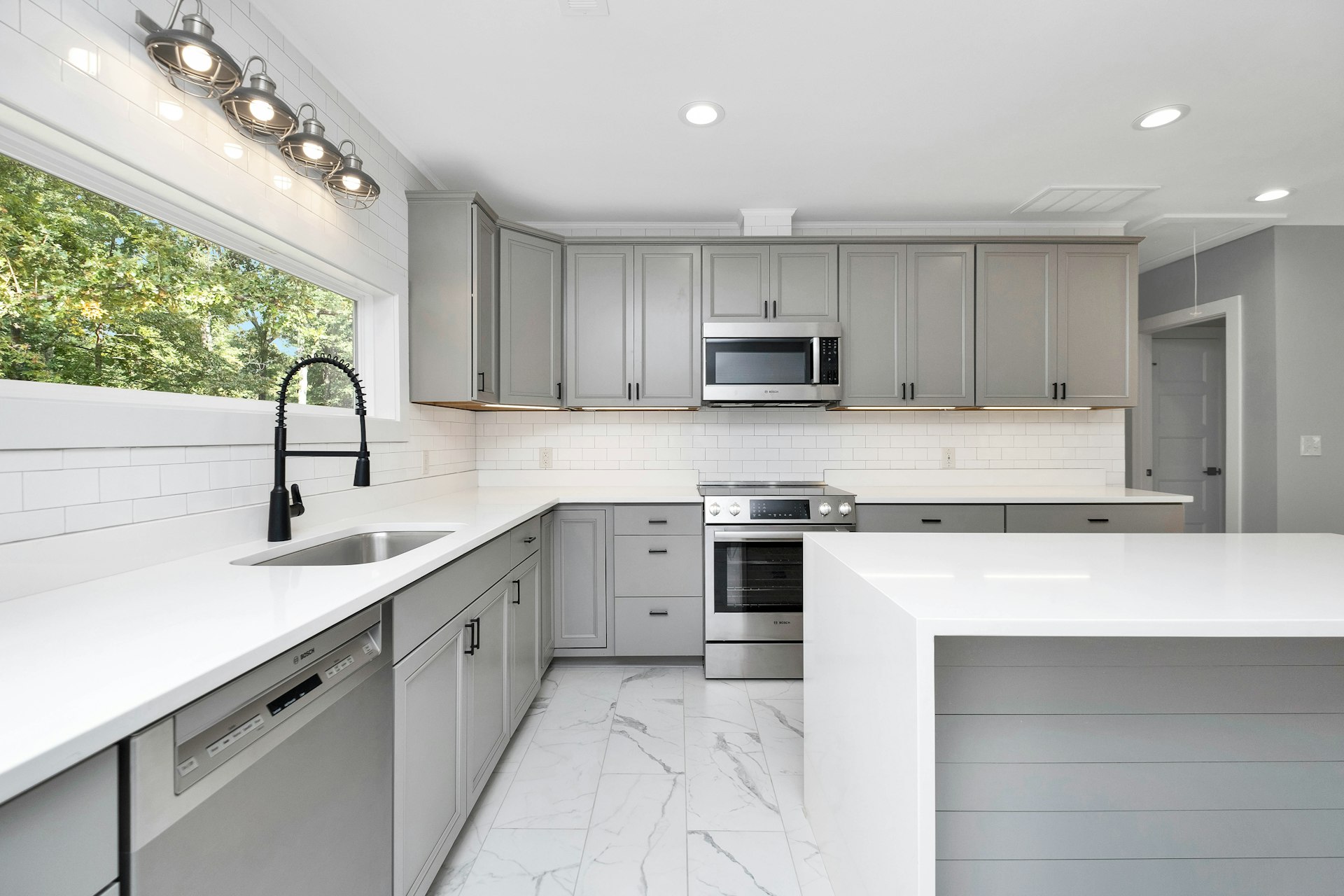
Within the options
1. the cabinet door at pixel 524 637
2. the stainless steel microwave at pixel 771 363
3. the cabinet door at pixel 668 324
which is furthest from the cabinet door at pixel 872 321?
the cabinet door at pixel 524 637

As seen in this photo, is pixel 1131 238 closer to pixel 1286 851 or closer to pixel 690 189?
pixel 690 189

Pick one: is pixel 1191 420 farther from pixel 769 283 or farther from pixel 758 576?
pixel 758 576

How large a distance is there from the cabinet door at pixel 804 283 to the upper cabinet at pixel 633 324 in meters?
0.45

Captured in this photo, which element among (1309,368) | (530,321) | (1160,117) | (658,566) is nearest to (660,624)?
(658,566)

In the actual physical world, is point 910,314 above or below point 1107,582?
above

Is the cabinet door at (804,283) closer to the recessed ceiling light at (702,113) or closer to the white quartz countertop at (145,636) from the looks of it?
the recessed ceiling light at (702,113)

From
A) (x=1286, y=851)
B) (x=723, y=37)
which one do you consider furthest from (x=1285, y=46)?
(x=1286, y=851)

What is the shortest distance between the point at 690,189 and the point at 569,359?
3.70 ft

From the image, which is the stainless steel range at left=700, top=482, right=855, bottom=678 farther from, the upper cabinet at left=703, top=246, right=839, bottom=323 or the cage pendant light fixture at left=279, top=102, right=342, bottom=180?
the cage pendant light fixture at left=279, top=102, right=342, bottom=180

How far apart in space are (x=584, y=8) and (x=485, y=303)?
1.45 m

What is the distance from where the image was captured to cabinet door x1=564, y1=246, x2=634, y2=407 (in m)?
3.31

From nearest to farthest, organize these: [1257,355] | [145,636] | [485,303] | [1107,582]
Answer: [145,636], [1107,582], [485,303], [1257,355]

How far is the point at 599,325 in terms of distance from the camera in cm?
332

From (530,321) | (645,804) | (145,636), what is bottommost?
(645,804)
